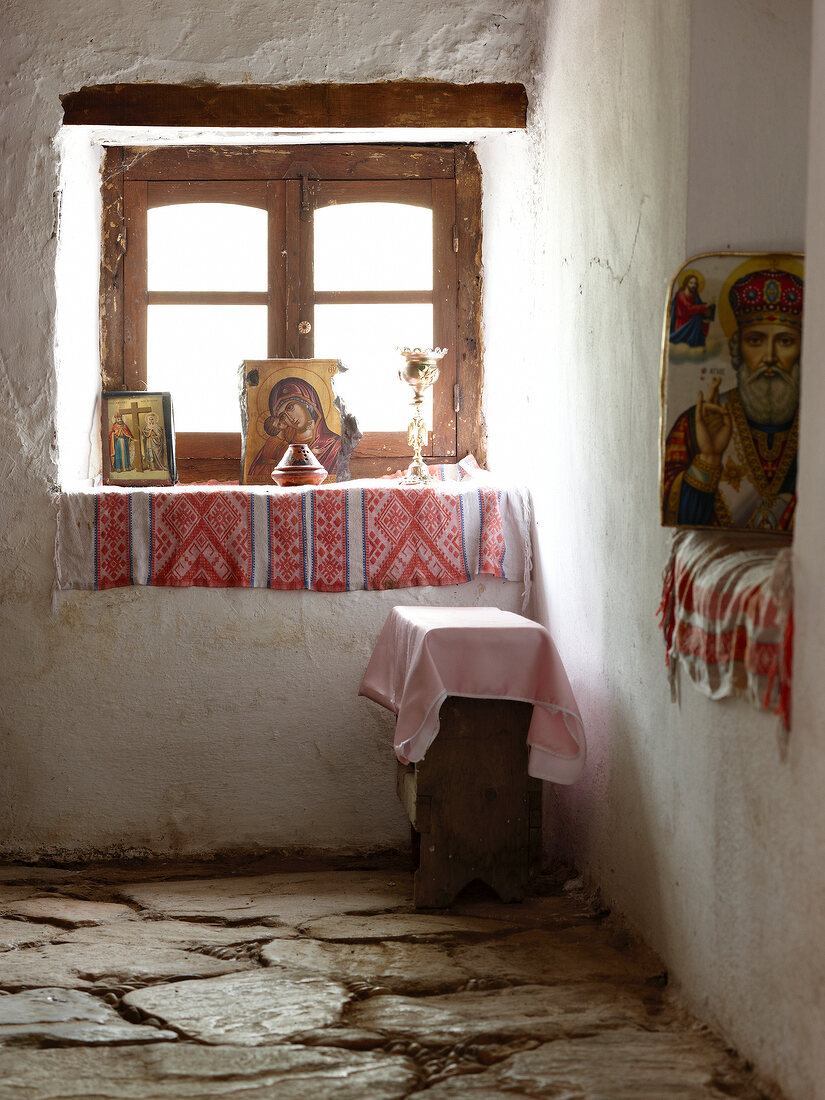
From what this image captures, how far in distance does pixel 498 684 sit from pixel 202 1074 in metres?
1.31

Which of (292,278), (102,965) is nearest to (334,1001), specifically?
(102,965)

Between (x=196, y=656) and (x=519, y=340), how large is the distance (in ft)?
5.26

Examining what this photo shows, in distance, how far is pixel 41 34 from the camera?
12.9 ft

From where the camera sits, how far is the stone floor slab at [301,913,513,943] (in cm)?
311

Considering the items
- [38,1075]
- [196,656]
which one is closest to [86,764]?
[196,656]

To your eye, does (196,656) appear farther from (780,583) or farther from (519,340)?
(780,583)

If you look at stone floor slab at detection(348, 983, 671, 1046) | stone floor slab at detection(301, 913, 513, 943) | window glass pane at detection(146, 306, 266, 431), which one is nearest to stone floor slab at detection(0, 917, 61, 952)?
stone floor slab at detection(301, 913, 513, 943)

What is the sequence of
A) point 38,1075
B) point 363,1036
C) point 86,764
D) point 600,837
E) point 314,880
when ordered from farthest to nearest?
point 86,764, point 314,880, point 600,837, point 363,1036, point 38,1075

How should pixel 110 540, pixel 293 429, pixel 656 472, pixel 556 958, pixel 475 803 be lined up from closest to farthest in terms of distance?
pixel 656 472 < pixel 556 958 < pixel 475 803 < pixel 110 540 < pixel 293 429

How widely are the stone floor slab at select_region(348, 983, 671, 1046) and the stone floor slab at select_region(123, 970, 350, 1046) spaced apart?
9cm

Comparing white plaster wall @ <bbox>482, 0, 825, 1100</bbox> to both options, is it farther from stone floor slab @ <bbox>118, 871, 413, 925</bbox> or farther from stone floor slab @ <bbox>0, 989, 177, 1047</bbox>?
stone floor slab @ <bbox>0, 989, 177, 1047</bbox>

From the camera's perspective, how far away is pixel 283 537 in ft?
13.1

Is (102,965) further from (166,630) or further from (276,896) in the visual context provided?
(166,630)

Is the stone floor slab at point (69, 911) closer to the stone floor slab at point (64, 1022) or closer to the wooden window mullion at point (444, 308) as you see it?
the stone floor slab at point (64, 1022)
